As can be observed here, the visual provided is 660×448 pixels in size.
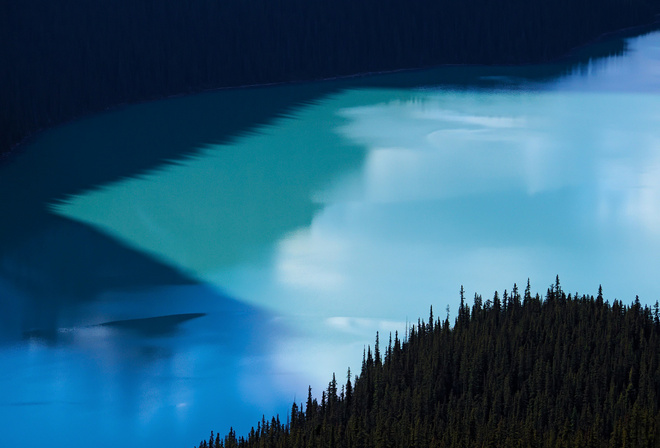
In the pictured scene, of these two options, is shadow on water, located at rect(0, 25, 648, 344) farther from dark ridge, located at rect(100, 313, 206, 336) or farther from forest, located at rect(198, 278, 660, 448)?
forest, located at rect(198, 278, 660, 448)

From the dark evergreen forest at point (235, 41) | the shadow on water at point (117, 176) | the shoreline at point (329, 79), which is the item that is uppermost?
the dark evergreen forest at point (235, 41)

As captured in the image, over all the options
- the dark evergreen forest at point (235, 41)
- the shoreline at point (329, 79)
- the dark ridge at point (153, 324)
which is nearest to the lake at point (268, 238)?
the dark ridge at point (153, 324)

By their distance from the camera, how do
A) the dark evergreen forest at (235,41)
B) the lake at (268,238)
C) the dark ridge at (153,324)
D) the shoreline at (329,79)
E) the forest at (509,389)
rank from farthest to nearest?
the dark evergreen forest at (235,41)
the shoreline at (329,79)
the dark ridge at (153,324)
the lake at (268,238)
the forest at (509,389)

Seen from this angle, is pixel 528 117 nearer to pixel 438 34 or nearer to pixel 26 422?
pixel 438 34

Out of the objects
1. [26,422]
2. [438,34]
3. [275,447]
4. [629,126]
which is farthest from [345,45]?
[275,447]

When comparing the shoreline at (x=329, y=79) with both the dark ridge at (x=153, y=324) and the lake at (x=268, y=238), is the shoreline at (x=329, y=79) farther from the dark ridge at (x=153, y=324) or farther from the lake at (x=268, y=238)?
the dark ridge at (x=153, y=324)

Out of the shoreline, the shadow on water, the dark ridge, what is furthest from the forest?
the shoreline

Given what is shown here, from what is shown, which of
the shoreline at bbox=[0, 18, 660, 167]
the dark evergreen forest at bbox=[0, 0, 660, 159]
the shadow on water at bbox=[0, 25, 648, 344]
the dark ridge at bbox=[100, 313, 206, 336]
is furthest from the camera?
the dark evergreen forest at bbox=[0, 0, 660, 159]
